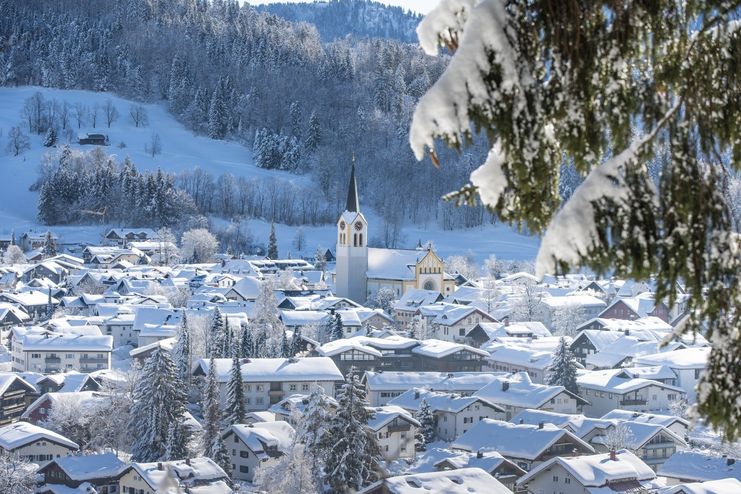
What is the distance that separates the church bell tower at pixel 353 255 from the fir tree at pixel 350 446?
26239mm

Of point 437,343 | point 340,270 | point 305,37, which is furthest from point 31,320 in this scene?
point 305,37

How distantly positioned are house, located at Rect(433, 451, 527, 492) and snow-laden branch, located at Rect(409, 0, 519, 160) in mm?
15672

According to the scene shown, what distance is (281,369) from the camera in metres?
25.8

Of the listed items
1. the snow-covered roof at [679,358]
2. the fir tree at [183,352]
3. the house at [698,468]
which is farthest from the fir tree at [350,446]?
the snow-covered roof at [679,358]

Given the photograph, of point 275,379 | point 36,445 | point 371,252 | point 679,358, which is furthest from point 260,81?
point 36,445

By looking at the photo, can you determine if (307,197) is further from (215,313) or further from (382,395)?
(382,395)

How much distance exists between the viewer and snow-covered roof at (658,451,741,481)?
56.7ft

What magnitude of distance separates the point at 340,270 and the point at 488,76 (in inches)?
Answer: 1637

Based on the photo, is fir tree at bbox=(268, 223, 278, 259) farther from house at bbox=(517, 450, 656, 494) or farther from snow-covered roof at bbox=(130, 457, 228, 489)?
house at bbox=(517, 450, 656, 494)

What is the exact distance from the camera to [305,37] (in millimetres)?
106062

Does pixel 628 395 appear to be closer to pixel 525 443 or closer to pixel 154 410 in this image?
pixel 525 443

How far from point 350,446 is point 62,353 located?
52.7 ft

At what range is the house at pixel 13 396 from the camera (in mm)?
24062

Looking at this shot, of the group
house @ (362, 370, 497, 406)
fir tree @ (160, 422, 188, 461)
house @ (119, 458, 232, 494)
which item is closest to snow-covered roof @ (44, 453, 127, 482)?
house @ (119, 458, 232, 494)
